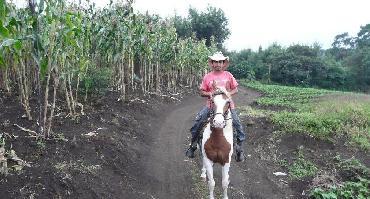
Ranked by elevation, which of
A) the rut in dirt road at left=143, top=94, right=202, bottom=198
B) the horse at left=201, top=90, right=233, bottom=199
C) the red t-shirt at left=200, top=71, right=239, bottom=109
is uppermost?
the red t-shirt at left=200, top=71, right=239, bottom=109

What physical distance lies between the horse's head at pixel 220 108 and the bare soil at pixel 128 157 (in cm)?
213

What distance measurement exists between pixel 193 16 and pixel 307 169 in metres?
37.4

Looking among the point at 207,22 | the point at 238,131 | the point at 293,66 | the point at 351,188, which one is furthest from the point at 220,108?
the point at 293,66

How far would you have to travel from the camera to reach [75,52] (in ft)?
42.3

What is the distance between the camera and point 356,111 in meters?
16.5

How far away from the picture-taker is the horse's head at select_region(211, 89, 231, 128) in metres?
7.45

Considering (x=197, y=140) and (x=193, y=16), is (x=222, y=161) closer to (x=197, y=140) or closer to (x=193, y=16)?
(x=197, y=140)

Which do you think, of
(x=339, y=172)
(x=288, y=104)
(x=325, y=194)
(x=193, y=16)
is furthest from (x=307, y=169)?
(x=193, y=16)

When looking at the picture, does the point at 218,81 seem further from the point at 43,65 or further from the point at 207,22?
the point at 207,22

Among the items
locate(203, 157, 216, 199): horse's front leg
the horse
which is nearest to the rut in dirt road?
locate(203, 157, 216, 199): horse's front leg

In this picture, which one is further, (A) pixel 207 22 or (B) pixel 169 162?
(A) pixel 207 22

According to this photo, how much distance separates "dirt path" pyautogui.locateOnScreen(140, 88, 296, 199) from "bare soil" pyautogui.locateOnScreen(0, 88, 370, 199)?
0.02m

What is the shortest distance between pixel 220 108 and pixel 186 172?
3.20 metres

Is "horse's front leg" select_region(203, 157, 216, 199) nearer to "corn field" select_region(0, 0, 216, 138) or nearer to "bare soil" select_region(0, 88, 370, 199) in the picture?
"bare soil" select_region(0, 88, 370, 199)
